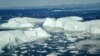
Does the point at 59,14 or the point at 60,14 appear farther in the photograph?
the point at 59,14

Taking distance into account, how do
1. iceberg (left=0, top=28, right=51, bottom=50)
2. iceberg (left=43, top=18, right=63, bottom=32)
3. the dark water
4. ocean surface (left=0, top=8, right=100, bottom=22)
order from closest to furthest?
iceberg (left=0, top=28, right=51, bottom=50) → iceberg (left=43, top=18, right=63, bottom=32) → ocean surface (left=0, top=8, right=100, bottom=22) → the dark water

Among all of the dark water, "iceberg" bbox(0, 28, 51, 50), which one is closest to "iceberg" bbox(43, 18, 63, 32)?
"iceberg" bbox(0, 28, 51, 50)

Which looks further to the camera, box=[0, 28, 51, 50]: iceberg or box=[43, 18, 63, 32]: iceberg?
box=[43, 18, 63, 32]: iceberg

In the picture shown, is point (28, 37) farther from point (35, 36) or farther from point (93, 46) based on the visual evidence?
point (93, 46)

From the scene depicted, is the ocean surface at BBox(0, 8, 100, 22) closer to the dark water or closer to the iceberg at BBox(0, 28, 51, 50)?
the dark water

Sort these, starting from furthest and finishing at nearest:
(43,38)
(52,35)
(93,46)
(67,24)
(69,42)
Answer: (67,24), (52,35), (43,38), (69,42), (93,46)

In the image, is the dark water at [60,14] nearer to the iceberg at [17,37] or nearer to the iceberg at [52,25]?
the iceberg at [52,25]

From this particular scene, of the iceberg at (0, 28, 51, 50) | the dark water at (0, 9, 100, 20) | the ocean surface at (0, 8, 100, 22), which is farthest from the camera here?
the dark water at (0, 9, 100, 20)

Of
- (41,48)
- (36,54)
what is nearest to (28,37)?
(41,48)

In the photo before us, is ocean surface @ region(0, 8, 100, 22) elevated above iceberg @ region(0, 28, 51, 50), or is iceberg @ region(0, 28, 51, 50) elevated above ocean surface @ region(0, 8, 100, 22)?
ocean surface @ region(0, 8, 100, 22)

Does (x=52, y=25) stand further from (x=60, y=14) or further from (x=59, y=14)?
(x=59, y=14)

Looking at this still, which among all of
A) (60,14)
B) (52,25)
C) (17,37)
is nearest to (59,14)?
(60,14)
